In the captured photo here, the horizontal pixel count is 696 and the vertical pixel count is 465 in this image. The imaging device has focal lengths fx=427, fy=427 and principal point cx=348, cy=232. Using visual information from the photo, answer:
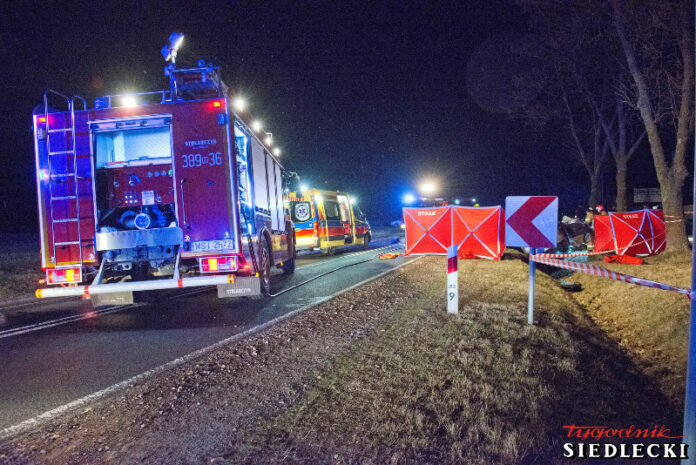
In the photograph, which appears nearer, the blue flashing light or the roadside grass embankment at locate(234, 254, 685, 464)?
the roadside grass embankment at locate(234, 254, 685, 464)

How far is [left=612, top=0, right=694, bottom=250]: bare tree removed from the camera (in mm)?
11984

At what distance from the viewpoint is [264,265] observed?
805cm

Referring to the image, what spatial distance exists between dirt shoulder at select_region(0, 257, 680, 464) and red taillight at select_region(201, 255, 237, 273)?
1.34m

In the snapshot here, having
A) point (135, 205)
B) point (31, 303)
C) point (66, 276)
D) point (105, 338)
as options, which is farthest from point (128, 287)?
point (31, 303)

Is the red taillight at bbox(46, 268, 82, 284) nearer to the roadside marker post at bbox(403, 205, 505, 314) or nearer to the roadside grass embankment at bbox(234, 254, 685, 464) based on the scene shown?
the roadside grass embankment at bbox(234, 254, 685, 464)

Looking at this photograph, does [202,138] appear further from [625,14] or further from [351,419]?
[625,14]

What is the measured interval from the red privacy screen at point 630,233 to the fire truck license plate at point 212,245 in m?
11.5

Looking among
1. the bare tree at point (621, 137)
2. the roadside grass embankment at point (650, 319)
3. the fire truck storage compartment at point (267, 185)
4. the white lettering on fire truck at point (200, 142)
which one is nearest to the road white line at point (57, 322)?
the fire truck storage compartment at point (267, 185)

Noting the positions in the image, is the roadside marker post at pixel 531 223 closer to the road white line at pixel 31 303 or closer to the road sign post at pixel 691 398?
the road sign post at pixel 691 398

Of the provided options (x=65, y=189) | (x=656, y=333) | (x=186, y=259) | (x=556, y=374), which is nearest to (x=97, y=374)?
(x=186, y=259)

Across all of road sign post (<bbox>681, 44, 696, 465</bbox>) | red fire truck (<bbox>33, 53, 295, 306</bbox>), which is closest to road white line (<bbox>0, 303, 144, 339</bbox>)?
red fire truck (<bbox>33, 53, 295, 306</bbox>)

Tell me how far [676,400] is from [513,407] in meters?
2.24

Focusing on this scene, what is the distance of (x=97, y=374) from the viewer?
4367 millimetres

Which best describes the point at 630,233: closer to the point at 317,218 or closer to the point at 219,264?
Answer: the point at 317,218
